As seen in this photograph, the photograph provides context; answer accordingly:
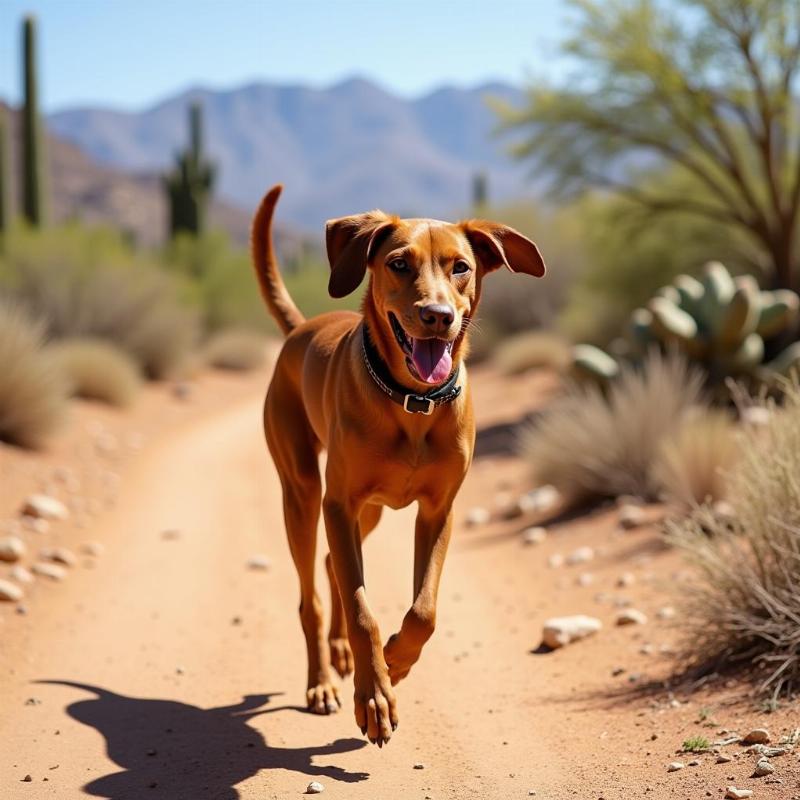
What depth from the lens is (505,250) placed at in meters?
5.65

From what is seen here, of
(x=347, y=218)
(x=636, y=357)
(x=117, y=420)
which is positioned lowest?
(x=117, y=420)

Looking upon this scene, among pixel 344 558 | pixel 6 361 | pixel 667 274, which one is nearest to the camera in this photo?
pixel 344 558

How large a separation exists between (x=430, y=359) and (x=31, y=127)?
21.9 metres

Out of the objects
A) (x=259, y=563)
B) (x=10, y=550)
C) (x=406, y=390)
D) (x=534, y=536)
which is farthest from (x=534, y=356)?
(x=406, y=390)

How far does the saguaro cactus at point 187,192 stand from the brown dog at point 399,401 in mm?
27425

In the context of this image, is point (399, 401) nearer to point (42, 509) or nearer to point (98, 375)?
point (42, 509)

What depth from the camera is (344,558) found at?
5324 mm

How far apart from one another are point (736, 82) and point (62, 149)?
104 metres

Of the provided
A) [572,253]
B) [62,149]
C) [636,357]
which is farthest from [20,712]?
[62,149]

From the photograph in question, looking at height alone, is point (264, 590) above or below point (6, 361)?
below

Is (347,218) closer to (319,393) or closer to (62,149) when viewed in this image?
(319,393)

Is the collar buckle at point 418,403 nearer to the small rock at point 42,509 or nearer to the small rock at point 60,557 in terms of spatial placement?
the small rock at point 60,557

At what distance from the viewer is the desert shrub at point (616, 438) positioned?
37.1ft

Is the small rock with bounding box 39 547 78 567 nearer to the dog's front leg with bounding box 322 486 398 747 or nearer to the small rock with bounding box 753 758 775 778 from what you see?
the dog's front leg with bounding box 322 486 398 747
